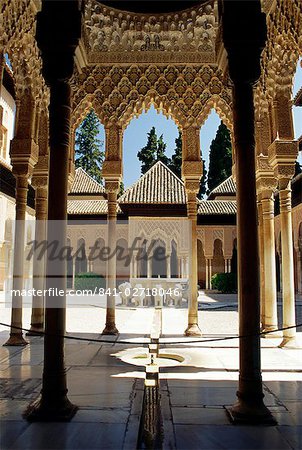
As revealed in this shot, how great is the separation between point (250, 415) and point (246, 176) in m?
2.03

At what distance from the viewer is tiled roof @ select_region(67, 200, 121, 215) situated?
2603 cm

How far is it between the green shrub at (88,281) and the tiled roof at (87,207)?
5.69 meters

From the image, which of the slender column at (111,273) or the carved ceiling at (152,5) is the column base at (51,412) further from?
the carved ceiling at (152,5)

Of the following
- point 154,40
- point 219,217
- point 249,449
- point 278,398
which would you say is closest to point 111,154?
point 154,40

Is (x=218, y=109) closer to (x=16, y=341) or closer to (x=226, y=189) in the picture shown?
(x=16, y=341)

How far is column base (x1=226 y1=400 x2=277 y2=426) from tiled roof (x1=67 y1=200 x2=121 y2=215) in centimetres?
2223

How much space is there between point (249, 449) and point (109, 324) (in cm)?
559

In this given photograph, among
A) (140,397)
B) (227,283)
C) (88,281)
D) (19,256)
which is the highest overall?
(19,256)

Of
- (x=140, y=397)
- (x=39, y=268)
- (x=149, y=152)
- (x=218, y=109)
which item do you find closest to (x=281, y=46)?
(x=218, y=109)

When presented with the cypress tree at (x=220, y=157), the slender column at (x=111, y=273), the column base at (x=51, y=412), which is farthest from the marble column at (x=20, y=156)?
the cypress tree at (x=220, y=157)

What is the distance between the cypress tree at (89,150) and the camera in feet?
142

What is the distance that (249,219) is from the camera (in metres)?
3.48

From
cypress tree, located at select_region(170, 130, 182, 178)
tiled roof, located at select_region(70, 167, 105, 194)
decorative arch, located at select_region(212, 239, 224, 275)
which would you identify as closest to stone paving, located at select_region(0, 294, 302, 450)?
decorative arch, located at select_region(212, 239, 224, 275)

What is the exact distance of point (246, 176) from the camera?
3545 mm
